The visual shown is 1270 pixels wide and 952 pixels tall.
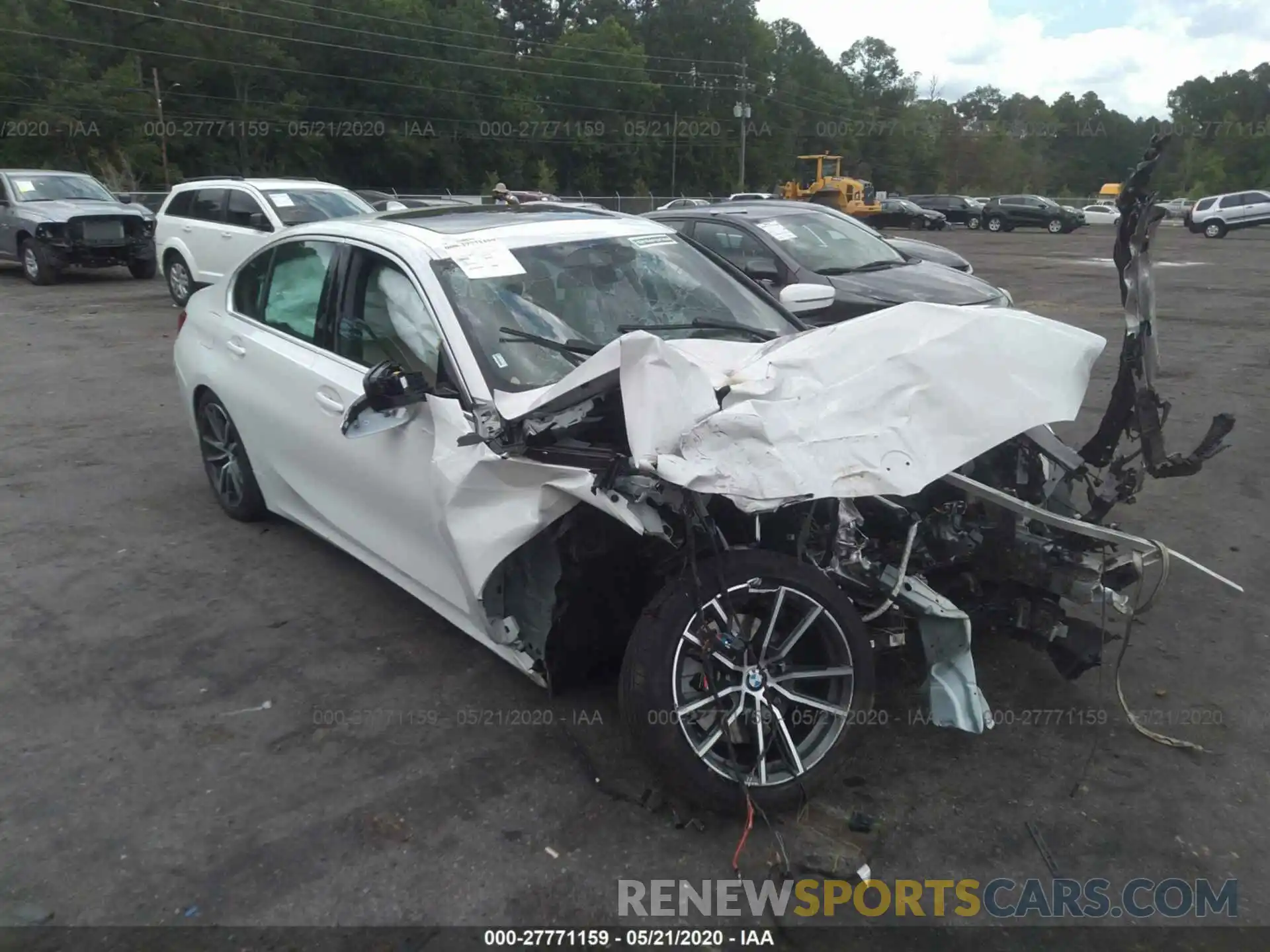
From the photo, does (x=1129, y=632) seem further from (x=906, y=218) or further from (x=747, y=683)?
(x=906, y=218)

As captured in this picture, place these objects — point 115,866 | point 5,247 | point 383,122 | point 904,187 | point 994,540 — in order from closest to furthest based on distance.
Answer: point 115,866 < point 994,540 < point 5,247 < point 383,122 < point 904,187

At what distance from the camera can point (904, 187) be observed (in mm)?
92188

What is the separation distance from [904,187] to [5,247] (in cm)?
8598

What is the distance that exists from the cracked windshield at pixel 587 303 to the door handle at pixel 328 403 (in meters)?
0.72

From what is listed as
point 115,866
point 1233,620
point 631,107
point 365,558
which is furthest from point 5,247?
point 631,107

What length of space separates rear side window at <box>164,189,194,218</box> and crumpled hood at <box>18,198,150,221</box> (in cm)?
270

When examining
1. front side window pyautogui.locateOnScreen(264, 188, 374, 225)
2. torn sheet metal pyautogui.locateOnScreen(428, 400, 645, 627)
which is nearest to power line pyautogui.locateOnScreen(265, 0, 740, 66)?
front side window pyautogui.locateOnScreen(264, 188, 374, 225)

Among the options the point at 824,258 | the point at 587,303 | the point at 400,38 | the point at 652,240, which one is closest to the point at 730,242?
the point at 824,258

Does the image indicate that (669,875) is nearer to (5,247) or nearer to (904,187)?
(5,247)

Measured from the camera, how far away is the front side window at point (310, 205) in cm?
1299

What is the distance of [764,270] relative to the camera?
8.81 m

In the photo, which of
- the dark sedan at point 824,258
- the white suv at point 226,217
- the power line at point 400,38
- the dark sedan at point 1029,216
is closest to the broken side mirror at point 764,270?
the dark sedan at point 824,258

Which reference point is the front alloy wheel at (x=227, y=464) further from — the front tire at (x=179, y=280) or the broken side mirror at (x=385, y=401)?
the front tire at (x=179, y=280)

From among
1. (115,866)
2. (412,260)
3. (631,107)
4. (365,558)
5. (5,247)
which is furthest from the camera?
(631,107)
